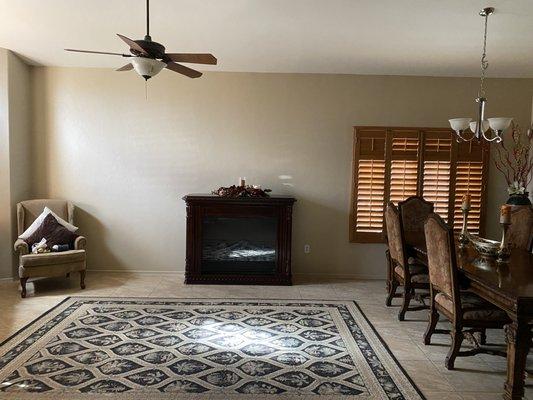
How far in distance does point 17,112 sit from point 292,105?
3.48 metres

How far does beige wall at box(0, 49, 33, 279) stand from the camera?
16.4 feet

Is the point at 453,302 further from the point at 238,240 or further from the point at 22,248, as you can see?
the point at 22,248

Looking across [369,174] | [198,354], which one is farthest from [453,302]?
[369,174]

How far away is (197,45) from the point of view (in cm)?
466

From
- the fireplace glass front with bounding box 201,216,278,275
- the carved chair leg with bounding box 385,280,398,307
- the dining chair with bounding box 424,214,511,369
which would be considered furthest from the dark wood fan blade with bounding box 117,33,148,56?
the carved chair leg with bounding box 385,280,398,307

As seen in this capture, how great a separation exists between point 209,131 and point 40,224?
7.79ft

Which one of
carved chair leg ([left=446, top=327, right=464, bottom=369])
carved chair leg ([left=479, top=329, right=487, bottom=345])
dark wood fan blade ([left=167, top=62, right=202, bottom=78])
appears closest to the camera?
carved chair leg ([left=446, top=327, right=464, bottom=369])

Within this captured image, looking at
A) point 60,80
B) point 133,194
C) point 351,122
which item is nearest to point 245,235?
point 133,194

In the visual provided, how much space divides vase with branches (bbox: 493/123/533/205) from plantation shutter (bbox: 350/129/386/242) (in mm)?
1556

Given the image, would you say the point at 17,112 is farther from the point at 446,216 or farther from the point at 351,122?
the point at 446,216

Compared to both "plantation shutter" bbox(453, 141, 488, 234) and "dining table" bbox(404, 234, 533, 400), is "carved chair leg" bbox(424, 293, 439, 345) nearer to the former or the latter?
"dining table" bbox(404, 234, 533, 400)

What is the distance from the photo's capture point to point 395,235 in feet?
13.6

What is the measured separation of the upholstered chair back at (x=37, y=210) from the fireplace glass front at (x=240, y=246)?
185cm

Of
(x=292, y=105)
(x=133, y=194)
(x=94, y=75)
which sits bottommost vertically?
(x=133, y=194)
